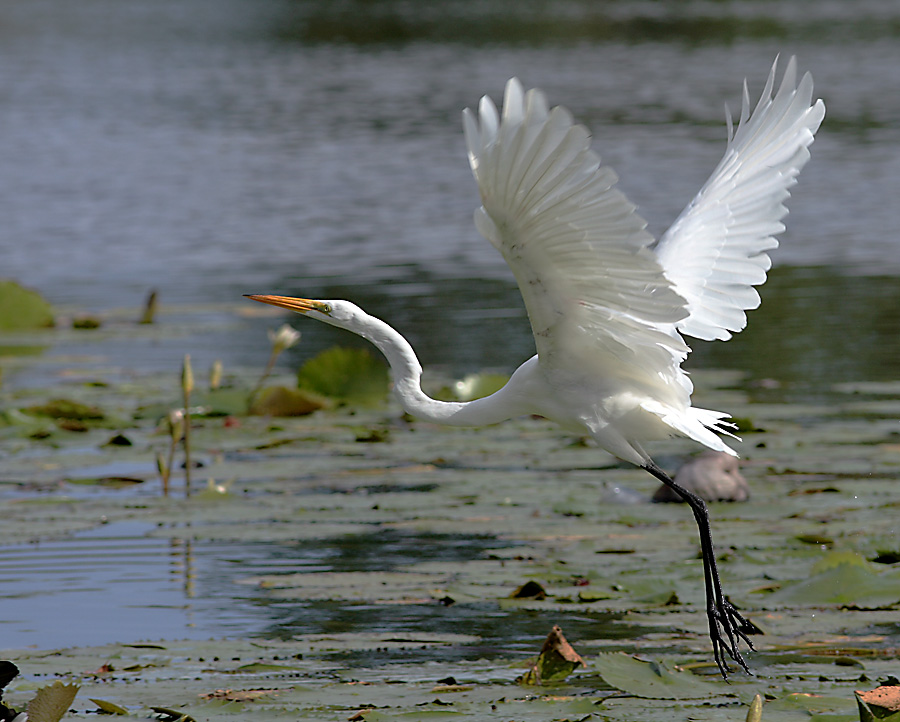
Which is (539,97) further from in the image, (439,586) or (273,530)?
(273,530)

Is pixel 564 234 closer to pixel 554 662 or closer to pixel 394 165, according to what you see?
pixel 554 662

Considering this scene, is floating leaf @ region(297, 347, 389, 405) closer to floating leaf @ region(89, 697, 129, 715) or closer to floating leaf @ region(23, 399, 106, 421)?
floating leaf @ region(23, 399, 106, 421)

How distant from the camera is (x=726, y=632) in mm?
4098

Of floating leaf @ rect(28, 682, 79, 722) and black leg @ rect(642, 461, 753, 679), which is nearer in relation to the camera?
floating leaf @ rect(28, 682, 79, 722)

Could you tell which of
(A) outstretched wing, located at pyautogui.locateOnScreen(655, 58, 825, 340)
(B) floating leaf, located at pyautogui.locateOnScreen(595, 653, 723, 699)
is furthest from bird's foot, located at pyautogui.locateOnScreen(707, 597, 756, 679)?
(A) outstretched wing, located at pyautogui.locateOnScreen(655, 58, 825, 340)

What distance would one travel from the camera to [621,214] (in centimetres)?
337

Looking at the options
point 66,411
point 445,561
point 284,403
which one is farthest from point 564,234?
point 66,411

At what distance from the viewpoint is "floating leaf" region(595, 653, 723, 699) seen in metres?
3.72

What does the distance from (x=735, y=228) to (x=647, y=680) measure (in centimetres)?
175

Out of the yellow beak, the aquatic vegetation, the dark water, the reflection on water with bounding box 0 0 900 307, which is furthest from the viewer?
the reflection on water with bounding box 0 0 900 307

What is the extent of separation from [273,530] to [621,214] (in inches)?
101

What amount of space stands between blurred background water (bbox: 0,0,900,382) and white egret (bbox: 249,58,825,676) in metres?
3.23

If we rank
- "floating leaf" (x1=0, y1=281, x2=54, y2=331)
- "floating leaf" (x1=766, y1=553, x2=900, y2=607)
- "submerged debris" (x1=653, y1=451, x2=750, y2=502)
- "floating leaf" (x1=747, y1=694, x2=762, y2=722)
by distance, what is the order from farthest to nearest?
"floating leaf" (x1=0, y1=281, x2=54, y2=331) → "submerged debris" (x1=653, y1=451, x2=750, y2=502) → "floating leaf" (x1=766, y1=553, x2=900, y2=607) → "floating leaf" (x1=747, y1=694, x2=762, y2=722)

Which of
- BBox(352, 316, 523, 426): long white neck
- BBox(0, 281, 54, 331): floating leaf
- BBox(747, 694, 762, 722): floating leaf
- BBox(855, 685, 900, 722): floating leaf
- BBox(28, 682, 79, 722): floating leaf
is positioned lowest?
BBox(0, 281, 54, 331): floating leaf
